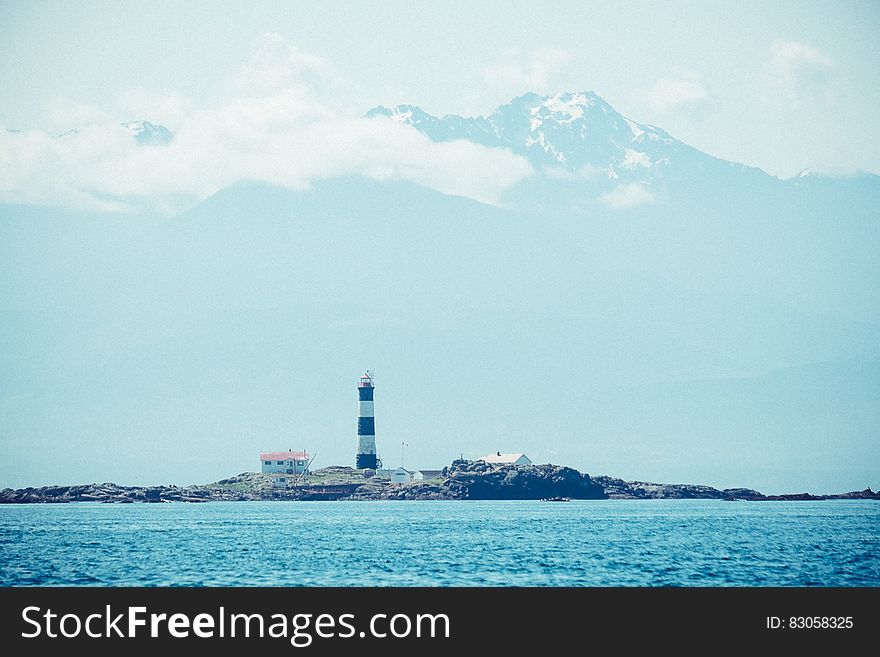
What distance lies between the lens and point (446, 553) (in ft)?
264

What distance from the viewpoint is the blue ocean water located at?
64812 millimetres

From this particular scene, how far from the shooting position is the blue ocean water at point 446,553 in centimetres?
6481

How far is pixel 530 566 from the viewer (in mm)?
70812
